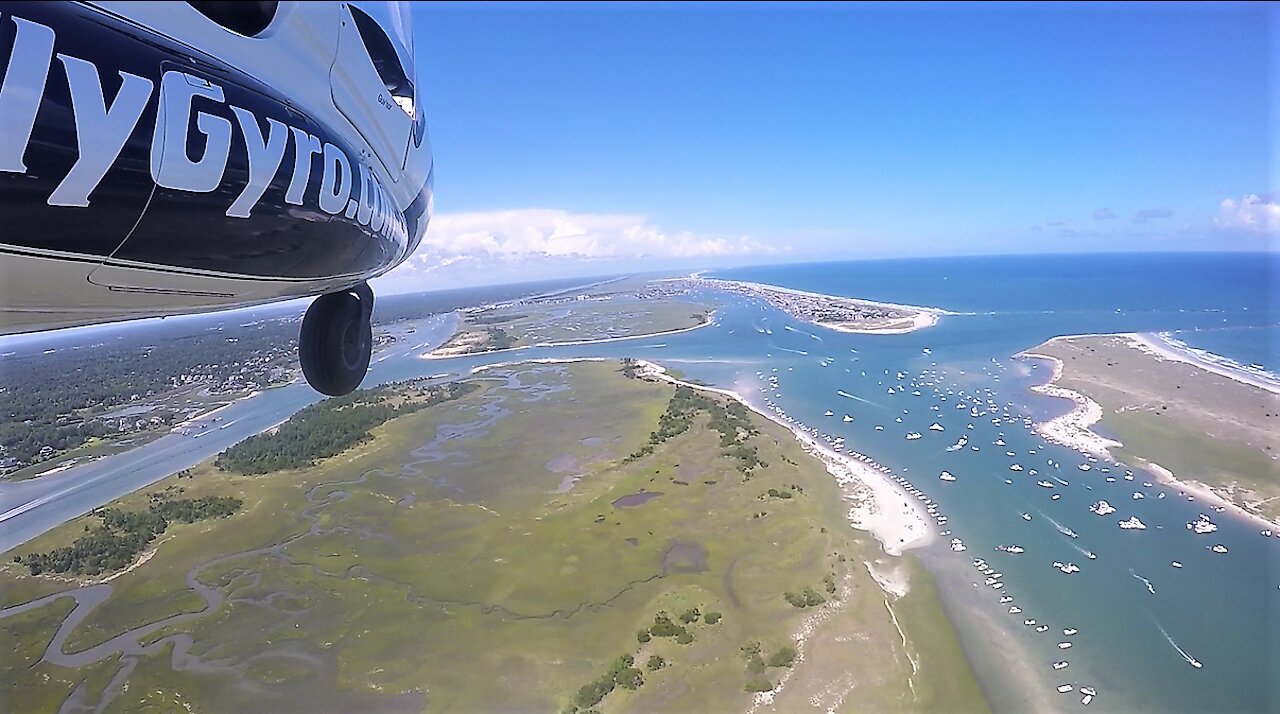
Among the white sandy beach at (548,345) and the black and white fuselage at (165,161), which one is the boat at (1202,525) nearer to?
the black and white fuselage at (165,161)

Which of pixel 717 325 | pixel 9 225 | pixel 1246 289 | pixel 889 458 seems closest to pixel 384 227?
pixel 9 225

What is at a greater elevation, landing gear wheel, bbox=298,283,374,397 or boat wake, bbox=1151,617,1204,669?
landing gear wheel, bbox=298,283,374,397

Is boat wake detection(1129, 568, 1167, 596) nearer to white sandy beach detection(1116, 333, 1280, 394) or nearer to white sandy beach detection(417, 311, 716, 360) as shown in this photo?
white sandy beach detection(1116, 333, 1280, 394)

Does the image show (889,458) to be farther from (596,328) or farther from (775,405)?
(596,328)

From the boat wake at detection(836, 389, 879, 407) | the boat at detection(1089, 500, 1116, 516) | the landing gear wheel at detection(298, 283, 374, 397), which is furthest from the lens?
the boat wake at detection(836, 389, 879, 407)

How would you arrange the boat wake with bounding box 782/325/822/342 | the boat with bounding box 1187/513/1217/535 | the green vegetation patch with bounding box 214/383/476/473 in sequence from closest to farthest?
the boat with bounding box 1187/513/1217/535 → the green vegetation patch with bounding box 214/383/476/473 → the boat wake with bounding box 782/325/822/342

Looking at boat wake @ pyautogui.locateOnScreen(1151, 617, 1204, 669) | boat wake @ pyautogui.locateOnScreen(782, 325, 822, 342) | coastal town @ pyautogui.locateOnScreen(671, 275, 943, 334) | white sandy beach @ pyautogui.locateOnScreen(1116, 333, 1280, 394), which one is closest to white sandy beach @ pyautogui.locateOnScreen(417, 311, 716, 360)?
boat wake @ pyautogui.locateOnScreen(782, 325, 822, 342)

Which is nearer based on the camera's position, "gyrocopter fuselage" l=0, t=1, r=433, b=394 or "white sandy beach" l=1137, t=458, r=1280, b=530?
"gyrocopter fuselage" l=0, t=1, r=433, b=394

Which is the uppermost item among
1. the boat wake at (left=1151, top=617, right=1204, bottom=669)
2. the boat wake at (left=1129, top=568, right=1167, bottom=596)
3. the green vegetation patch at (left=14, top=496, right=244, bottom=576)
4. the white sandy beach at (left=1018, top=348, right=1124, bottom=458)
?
the green vegetation patch at (left=14, top=496, right=244, bottom=576)
